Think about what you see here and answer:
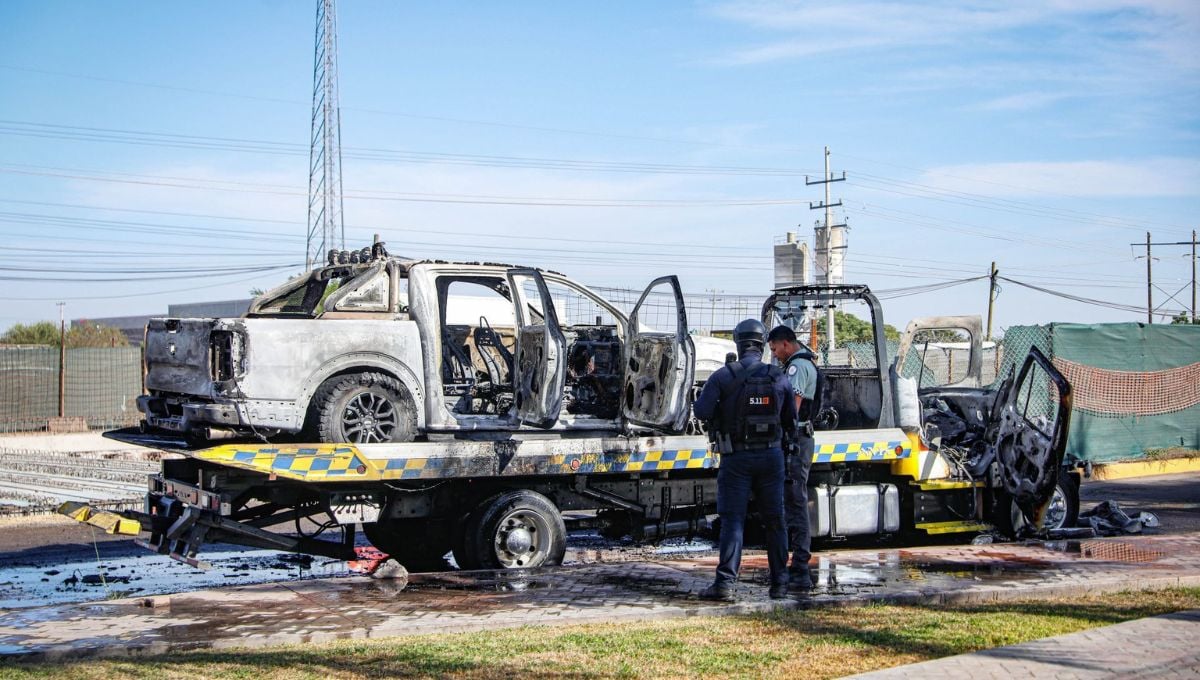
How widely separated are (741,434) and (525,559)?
2.34 meters

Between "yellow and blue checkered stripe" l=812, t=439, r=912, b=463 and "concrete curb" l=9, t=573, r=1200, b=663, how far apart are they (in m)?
2.40

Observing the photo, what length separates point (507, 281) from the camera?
9.98 meters

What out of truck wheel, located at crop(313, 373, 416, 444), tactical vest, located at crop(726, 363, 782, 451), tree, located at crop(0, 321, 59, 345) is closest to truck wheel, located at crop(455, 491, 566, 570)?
truck wheel, located at crop(313, 373, 416, 444)

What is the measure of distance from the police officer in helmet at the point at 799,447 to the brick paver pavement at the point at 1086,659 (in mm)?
2170

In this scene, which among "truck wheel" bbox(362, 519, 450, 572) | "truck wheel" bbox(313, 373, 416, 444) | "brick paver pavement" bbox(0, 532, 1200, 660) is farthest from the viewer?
"truck wheel" bbox(362, 519, 450, 572)

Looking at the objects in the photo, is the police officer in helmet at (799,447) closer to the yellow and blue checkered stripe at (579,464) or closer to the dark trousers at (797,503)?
the dark trousers at (797,503)

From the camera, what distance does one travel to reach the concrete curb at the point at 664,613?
21.1 feet

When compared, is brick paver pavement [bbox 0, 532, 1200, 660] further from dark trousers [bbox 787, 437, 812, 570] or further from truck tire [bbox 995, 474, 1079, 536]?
truck tire [bbox 995, 474, 1079, 536]

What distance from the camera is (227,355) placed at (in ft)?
27.8

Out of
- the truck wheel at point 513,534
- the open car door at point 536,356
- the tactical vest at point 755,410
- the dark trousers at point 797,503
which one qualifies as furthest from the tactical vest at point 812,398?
the truck wheel at point 513,534

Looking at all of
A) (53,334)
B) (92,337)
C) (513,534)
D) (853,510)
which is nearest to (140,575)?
(513,534)

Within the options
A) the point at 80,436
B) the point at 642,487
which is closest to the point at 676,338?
the point at 642,487

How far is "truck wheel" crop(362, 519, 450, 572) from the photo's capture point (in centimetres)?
1025

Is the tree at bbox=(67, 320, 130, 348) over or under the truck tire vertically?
over
